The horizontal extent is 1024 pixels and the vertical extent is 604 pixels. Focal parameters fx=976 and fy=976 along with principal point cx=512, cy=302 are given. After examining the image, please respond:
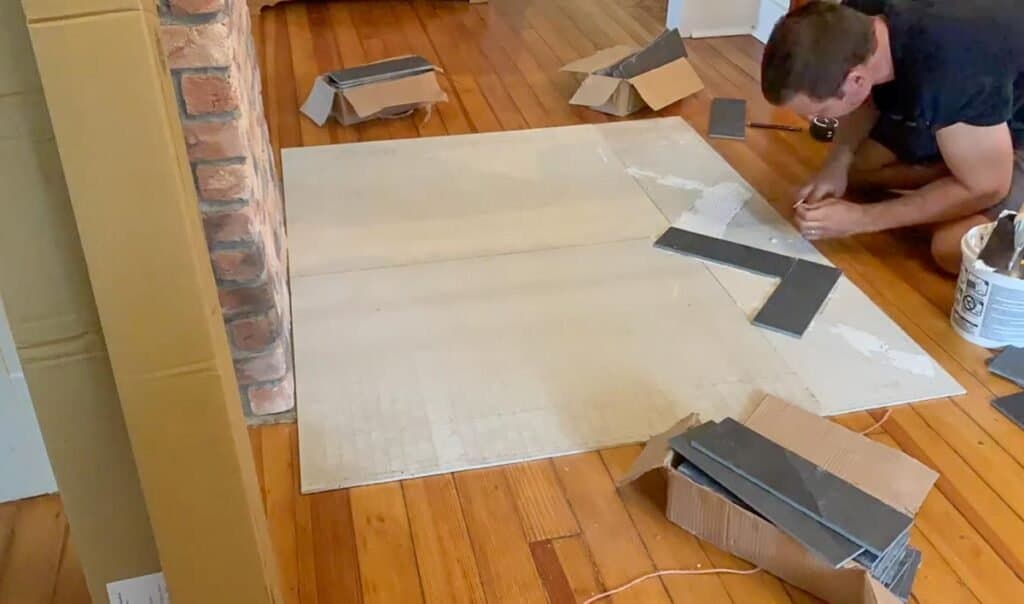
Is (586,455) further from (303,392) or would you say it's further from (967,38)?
(967,38)

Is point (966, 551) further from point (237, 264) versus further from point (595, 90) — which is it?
point (595, 90)

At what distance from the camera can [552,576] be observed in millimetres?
1557

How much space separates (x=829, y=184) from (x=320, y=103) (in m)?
1.63

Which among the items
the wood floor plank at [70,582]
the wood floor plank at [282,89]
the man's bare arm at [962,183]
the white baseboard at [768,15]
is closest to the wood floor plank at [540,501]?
the wood floor plank at [70,582]

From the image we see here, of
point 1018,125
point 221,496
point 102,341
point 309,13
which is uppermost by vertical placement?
point 102,341

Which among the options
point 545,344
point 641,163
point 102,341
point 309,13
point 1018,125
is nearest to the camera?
point 102,341

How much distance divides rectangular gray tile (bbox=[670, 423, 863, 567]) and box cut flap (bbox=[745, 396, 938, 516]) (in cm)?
19

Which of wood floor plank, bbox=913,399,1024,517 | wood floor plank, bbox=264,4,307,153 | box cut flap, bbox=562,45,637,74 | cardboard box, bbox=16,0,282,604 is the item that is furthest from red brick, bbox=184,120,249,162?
box cut flap, bbox=562,45,637,74

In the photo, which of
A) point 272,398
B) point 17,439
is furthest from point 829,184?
point 17,439

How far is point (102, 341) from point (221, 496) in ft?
0.73

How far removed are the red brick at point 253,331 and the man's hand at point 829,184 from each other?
1.39 metres

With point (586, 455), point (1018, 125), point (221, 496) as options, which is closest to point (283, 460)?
point (586, 455)

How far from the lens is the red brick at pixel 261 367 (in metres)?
1.84

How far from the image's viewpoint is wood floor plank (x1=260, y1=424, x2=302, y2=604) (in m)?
1.57
